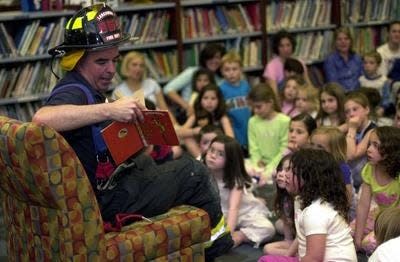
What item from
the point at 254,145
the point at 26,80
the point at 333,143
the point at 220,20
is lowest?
the point at 254,145

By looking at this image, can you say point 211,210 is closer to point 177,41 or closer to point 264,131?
point 264,131

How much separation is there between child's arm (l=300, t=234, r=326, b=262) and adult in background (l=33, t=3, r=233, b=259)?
18.3 inches

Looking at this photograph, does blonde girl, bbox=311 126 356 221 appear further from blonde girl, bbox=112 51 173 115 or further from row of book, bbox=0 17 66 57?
row of book, bbox=0 17 66 57

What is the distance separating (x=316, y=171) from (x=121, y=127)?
851mm

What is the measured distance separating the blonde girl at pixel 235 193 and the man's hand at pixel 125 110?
1252mm

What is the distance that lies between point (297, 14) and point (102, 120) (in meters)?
4.37

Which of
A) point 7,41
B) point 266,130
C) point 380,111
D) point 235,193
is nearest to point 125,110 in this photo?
point 235,193

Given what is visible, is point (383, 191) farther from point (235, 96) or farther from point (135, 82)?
point (135, 82)

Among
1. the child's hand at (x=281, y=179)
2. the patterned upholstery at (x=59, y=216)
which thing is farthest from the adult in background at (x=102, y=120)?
the child's hand at (x=281, y=179)

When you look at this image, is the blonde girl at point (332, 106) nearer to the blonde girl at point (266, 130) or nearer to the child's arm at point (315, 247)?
the blonde girl at point (266, 130)

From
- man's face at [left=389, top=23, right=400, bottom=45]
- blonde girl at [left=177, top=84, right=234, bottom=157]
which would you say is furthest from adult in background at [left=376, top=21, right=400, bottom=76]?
blonde girl at [left=177, top=84, right=234, bottom=157]

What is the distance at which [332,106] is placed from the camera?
4773 mm

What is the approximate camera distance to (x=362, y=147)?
430 centimetres

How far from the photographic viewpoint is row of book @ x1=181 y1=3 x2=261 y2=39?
6.11 meters
